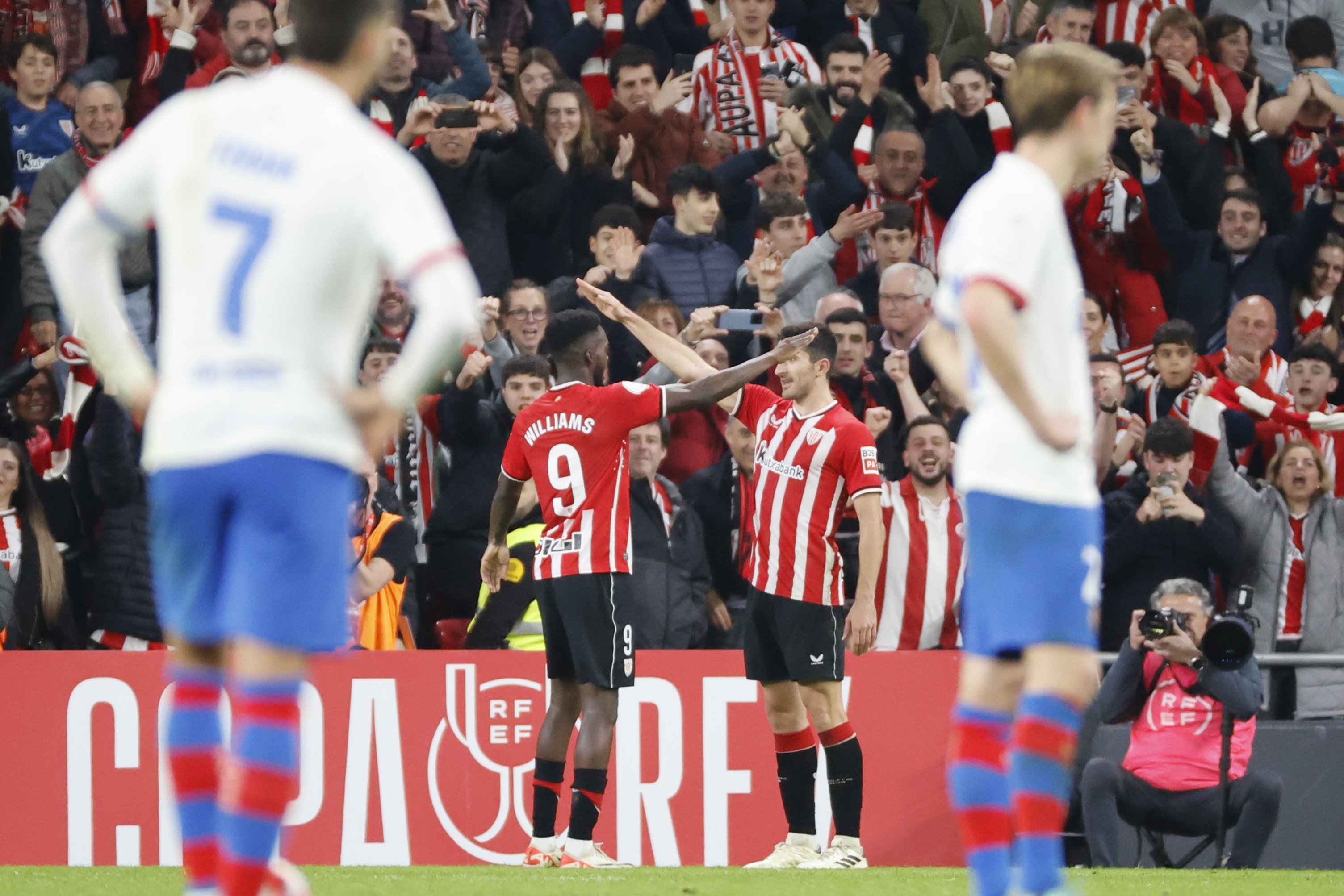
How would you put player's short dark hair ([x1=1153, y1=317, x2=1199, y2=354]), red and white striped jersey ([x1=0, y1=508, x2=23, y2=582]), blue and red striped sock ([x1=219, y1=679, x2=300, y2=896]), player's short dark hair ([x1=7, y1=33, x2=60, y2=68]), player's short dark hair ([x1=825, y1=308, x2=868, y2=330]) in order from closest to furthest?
1. blue and red striped sock ([x1=219, y1=679, x2=300, y2=896])
2. red and white striped jersey ([x1=0, y1=508, x2=23, y2=582])
3. player's short dark hair ([x1=825, y1=308, x2=868, y2=330])
4. player's short dark hair ([x1=1153, y1=317, x2=1199, y2=354])
5. player's short dark hair ([x1=7, y1=33, x2=60, y2=68])

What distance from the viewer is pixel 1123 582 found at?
31.5 ft

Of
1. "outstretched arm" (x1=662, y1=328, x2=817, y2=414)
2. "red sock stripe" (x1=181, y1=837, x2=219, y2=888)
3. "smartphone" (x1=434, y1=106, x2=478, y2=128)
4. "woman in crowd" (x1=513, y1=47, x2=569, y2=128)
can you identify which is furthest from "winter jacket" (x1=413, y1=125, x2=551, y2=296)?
"red sock stripe" (x1=181, y1=837, x2=219, y2=888)

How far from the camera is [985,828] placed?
12.2 feet

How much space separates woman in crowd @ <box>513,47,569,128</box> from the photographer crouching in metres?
5.19

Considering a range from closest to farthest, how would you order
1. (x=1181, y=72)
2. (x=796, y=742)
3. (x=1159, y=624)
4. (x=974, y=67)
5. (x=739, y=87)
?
(x=796, y=742) < (x=1159, y=624) < (x=974, y=67) < (x=739, y=87) < (x=1181, y=72)

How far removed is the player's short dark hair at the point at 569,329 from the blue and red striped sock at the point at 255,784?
15.1ft

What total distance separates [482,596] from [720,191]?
3.11 m

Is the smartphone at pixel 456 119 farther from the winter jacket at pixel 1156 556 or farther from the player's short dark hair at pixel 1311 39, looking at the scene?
the player's short dark hair at pixel 1311 39

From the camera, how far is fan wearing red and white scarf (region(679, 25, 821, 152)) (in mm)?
12078

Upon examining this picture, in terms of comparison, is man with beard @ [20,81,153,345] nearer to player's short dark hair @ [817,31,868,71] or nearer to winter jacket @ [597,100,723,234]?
winter jacket @ [597,100,723,234]

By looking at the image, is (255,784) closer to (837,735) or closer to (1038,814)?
(1038,814)

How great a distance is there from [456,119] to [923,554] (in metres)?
3.84

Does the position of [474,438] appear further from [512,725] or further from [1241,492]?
[1241,492]

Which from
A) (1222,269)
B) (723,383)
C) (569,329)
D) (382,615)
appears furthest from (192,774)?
(1222,269)
